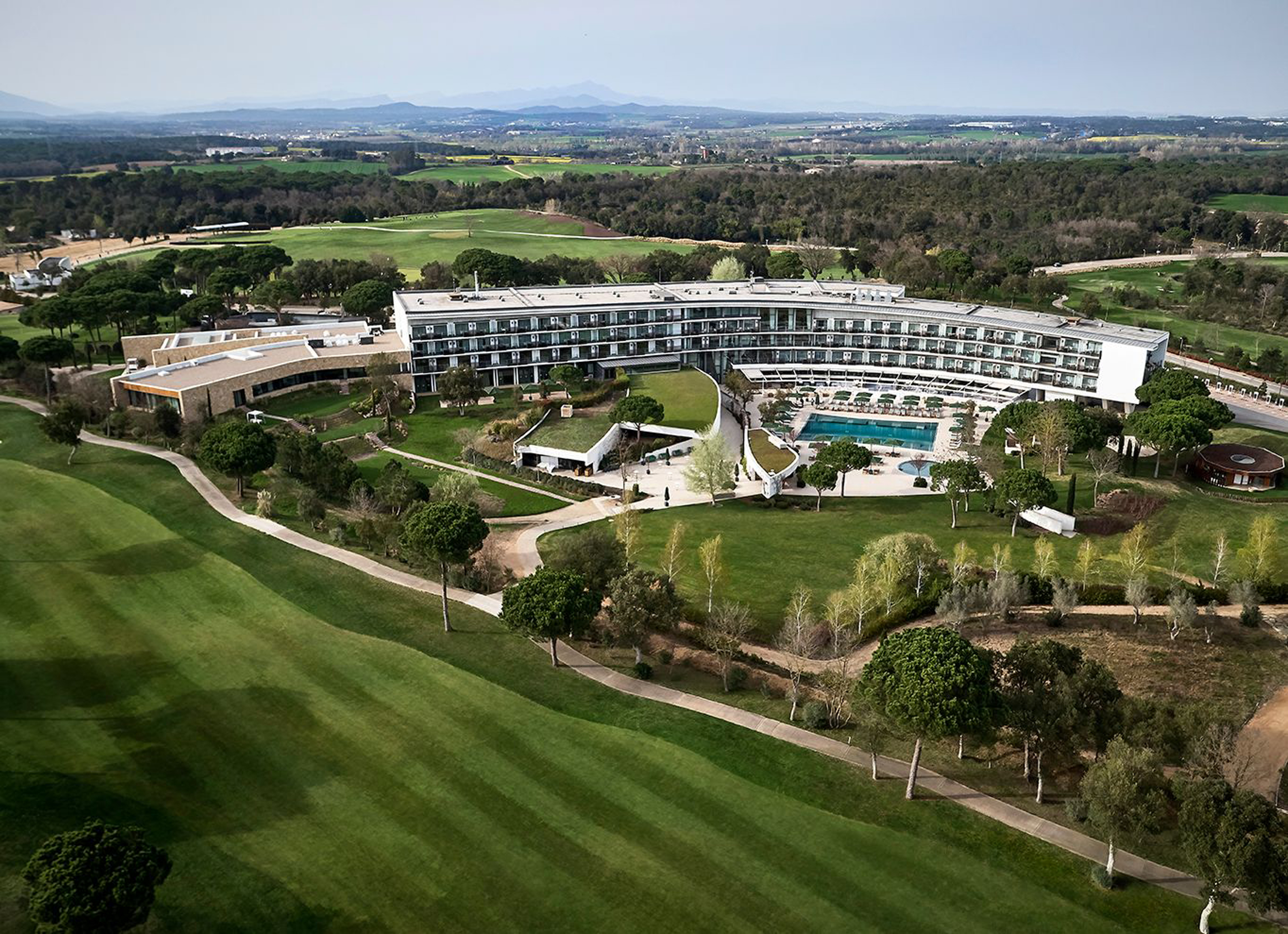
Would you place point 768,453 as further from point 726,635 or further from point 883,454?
point 726,635

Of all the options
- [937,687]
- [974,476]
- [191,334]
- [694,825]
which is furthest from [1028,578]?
[191,334]

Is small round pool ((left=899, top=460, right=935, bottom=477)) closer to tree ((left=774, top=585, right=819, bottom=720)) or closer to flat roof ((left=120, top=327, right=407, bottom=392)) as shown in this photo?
tree ((left=774, top=585, right=819, bottom=720))

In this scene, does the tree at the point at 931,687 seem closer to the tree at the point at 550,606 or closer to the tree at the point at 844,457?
the tree at the point at 550,606

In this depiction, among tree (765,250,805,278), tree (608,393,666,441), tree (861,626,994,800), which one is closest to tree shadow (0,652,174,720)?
tree (861,626,994,800)

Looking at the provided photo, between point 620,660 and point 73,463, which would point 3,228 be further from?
point 620,660

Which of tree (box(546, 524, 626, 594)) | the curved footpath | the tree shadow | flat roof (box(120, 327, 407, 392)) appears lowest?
the curved footpath

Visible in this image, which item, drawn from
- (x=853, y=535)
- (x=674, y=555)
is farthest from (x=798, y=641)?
(x=853, y=535)

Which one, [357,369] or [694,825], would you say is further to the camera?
[357,369]
